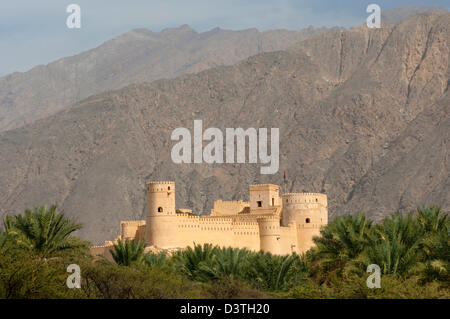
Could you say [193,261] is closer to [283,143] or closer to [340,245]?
[340,245]

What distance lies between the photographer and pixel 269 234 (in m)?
67.4

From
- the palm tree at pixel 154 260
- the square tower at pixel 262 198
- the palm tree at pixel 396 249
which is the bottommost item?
the palm tree at pixel 154 260

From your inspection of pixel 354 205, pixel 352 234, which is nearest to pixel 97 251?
pixel 352 234

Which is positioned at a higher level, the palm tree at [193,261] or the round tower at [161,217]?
the round tower at [161,217]

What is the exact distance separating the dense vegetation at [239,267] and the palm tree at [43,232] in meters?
0.05

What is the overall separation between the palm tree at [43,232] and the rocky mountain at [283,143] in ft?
345

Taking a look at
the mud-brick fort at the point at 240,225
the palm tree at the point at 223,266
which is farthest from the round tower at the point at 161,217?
the palm tree at the point at 223,266

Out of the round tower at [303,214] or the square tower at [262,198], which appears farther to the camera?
the square tower at [262,198]

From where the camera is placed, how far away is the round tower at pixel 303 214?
7150cm

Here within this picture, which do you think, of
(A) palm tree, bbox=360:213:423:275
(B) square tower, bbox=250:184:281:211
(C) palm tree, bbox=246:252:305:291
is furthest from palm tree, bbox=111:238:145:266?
(B) square tower, bbox=250:184:281:211

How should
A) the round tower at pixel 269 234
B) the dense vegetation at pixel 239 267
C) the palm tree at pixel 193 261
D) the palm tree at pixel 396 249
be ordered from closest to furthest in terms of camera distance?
the dense vegetation at pixel 239 267, the palm tree at pixel 396 249, the palm tree at pixel 193 261, the round tower at pixel 269 234

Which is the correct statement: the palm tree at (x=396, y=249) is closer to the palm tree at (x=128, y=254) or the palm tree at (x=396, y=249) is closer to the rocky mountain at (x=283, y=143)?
the palm tree at (x=128, y=254)

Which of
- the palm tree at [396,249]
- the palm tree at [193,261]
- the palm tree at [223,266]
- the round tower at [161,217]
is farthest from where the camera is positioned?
the round tower at [161,217]
